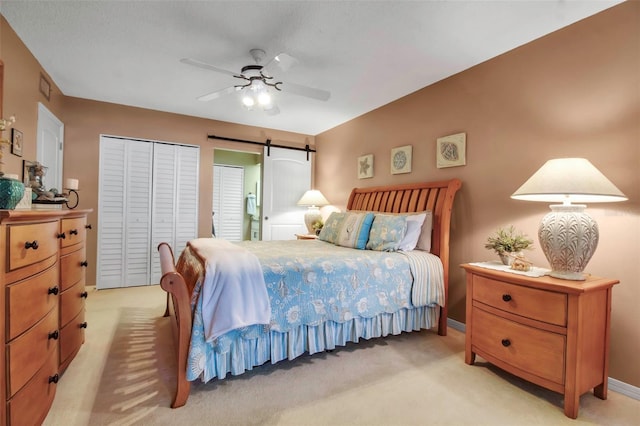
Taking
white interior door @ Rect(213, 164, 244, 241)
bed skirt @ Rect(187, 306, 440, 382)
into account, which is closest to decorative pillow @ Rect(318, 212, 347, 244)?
bed skirt @ Rect(187, 306, 440, 382)

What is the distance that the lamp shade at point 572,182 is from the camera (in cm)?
172

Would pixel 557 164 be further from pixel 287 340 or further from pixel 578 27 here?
pixel 287 340

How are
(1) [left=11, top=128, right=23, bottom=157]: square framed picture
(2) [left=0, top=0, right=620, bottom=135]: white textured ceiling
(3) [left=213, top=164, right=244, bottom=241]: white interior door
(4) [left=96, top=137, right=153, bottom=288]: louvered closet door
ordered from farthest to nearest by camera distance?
(3) [left=213, top=164, right=244, bottom=241]: white interior door < (4) [left=96, top=137, right=153, bottom=288]: louvered closet door < (1) [left=11, top=128, right=23, bottom=157]: square framed picture < (2) [left=0, top=0, right=620, bottom=135]: white textured ceiling

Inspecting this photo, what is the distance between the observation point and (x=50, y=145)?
11.3ft

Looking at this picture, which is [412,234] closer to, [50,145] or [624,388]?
[624,388]

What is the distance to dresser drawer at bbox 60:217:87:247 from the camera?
6.19 feet

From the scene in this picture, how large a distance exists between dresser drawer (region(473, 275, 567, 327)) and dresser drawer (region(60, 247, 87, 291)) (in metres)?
2.78

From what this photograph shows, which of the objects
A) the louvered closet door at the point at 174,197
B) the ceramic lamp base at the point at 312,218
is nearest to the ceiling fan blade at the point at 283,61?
the ceramic lamp base at the point at 312,218

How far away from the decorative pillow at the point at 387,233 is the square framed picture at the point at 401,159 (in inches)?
35.9

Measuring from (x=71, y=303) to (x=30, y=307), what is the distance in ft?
2.78

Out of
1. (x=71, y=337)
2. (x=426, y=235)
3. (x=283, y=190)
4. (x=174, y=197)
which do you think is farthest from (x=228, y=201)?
(x=426, y=235)

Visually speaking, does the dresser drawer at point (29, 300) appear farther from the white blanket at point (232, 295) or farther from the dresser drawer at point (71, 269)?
the white blanket at point (232, 295)

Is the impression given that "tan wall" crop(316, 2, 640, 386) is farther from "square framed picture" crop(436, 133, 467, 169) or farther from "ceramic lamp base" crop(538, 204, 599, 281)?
"ceramic lamp base" crop(538, 204, 599, 281)

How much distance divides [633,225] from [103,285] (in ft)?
17.8
